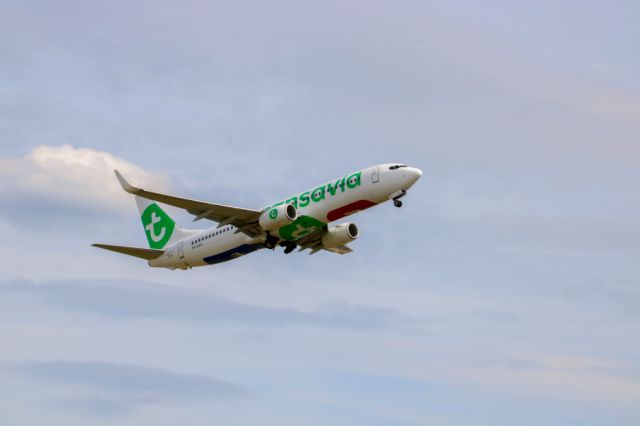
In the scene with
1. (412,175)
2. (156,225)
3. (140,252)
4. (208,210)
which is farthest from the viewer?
(156,225)

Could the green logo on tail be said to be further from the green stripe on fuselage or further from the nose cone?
the nose cone

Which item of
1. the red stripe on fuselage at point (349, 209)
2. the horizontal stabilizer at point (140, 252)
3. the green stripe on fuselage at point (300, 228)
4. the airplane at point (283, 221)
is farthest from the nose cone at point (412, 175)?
the horizontal stabilizer at point (140, 252)

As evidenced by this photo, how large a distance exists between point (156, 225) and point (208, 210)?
15.4 meters

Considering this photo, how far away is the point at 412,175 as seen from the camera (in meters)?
58.1

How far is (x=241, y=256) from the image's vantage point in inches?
2589

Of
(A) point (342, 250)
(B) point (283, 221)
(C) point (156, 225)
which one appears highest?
(C) point (156, 225)

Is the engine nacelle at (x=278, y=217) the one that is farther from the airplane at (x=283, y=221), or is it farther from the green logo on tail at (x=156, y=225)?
the green logo on tail at (x=156, y=225)

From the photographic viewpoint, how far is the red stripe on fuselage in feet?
194

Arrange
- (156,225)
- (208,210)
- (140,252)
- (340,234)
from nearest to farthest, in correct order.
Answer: (208,210) → (340,234) → (140,252) → (156,225)

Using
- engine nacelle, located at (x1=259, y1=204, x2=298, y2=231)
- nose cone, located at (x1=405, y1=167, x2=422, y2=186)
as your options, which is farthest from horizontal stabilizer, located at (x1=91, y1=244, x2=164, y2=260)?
nose cone, located at (x1=405, y1=167, x2=422, y2=186)

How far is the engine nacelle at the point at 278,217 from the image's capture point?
59.8 meters

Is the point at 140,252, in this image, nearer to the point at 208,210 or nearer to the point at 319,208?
the point at 208,210

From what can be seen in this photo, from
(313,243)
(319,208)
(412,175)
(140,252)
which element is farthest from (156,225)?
(412,175)

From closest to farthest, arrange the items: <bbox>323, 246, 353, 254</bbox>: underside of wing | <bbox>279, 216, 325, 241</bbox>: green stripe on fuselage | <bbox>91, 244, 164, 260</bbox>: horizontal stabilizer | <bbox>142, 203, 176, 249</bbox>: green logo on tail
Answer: <bbox>279, 216, 325, 241</bbox>: green stripe on fuselage → <bbox>91, 244, 164, 260</bbox>: horizontal stabilizer → <bbox>323, 246, 353, 254</bbox>: underside of wing → <bbox>142, 203, 176, 249</bbox>: green logo on tail
